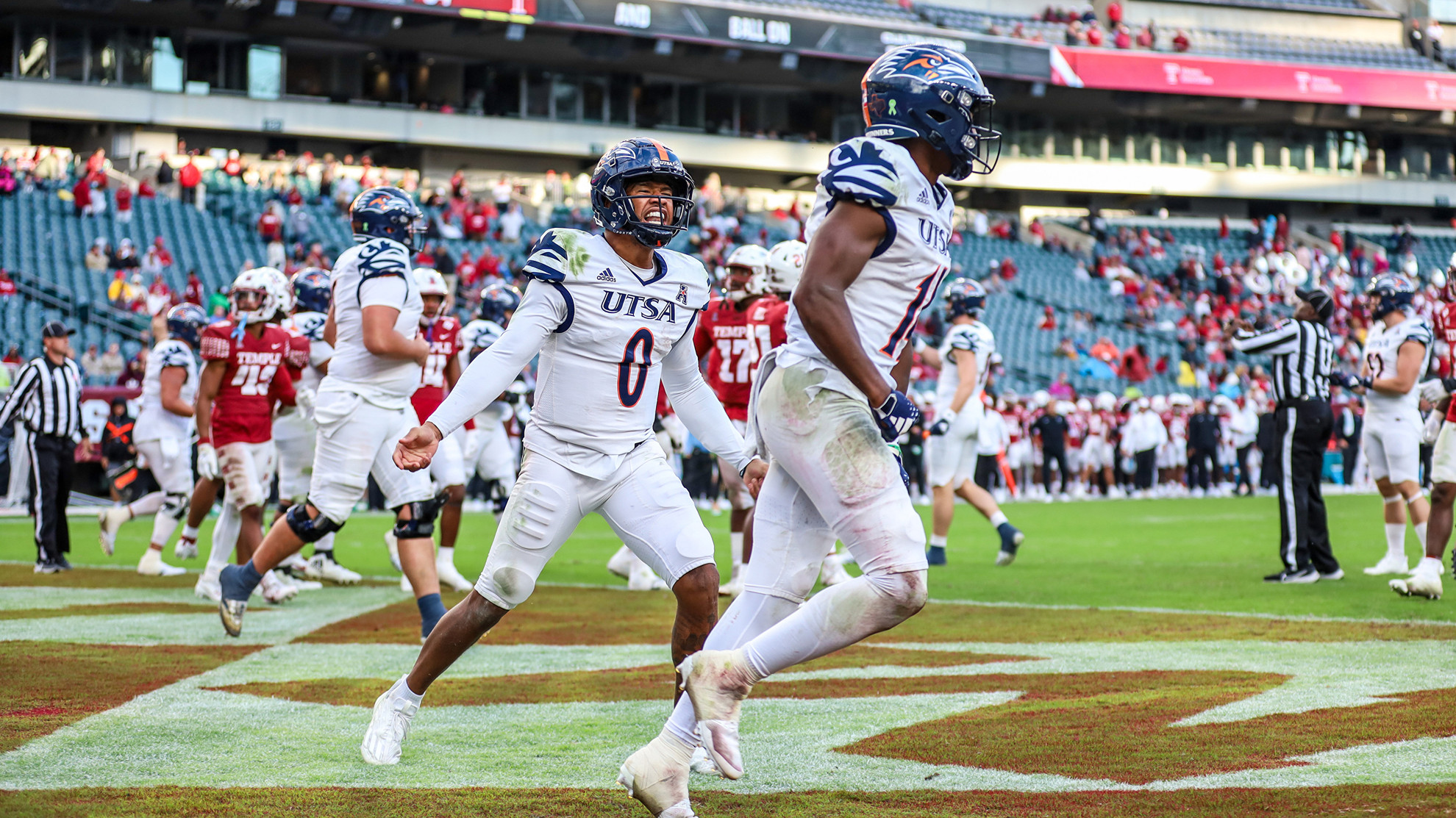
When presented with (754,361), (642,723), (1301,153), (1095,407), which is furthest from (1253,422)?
(1301,153)

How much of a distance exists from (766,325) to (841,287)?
18.5ft

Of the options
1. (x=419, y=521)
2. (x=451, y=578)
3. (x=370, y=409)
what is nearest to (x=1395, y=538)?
(x=451, y=578)

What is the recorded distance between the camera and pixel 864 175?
4.02 meters

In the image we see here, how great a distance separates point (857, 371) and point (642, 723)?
202 cm

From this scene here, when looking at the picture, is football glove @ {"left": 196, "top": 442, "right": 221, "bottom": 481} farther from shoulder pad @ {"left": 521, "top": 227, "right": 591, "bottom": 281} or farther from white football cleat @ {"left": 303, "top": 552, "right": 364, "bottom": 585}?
shoulder pad @ {"left": 521, "top": 227, "right": 591, "bottom": 281}

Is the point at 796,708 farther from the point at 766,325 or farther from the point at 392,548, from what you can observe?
the point at 392,548

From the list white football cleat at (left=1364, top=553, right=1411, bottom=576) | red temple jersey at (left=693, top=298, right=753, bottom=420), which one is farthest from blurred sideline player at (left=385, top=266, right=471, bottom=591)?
white football cleat at (left=1364, top=553, right=1411, bottom=576)

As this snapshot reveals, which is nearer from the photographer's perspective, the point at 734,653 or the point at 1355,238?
the point at 734,653

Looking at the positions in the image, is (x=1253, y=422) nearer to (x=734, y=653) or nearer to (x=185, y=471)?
(x=185, y=471)

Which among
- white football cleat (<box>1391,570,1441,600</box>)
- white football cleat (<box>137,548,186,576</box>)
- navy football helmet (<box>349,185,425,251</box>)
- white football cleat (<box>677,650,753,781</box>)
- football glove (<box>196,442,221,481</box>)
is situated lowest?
white football cleat (<box>137,548,186,576</box>)

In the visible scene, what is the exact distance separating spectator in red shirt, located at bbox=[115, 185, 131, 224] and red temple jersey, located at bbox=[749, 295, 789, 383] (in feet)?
73.6

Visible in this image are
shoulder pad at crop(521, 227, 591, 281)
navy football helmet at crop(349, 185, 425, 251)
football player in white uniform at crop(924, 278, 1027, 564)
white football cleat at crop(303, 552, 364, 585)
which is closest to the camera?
shoulder pad at crop(521, 227, 591, 281)

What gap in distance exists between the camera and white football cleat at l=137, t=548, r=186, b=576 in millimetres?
10977

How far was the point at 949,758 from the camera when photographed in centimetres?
463
